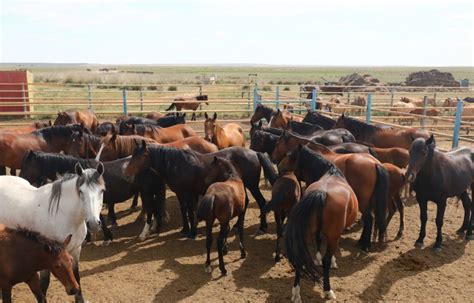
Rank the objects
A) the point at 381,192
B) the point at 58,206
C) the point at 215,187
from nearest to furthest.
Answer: the point at 58,206 → the point at 215,187 → the point at 381,192

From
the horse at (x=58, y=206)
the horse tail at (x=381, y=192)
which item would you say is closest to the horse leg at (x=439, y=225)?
the horse tail at (x=381, y=192)

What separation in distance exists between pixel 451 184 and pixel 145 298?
14.1ft

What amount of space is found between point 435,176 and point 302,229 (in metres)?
2.53

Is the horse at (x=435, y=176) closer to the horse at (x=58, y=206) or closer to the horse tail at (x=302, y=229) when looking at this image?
the horse tail at (x=302, y=229)

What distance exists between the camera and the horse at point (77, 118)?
983 cm

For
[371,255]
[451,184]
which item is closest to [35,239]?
[371,255]

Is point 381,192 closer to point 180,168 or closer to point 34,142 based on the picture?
point 180,168

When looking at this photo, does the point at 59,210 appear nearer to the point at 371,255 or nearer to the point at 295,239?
the point at 295,239

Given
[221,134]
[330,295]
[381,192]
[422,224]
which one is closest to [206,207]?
[330,295]

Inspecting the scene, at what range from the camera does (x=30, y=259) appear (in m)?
3.34

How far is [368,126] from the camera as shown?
8.39 m

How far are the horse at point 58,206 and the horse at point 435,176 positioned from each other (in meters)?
3.98

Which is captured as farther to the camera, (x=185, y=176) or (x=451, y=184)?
(x=185, y=176)

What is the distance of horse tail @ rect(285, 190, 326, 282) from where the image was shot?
394 cm
